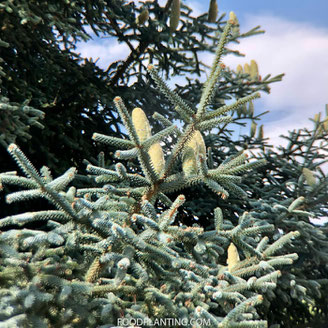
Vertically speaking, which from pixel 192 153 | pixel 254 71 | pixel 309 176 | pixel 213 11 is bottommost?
pixel 192 153

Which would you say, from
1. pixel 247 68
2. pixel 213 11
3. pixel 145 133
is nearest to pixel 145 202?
Result: pixel 145 133

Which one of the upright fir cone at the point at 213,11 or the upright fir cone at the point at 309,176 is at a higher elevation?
the upright fir cone at the point at 213,11

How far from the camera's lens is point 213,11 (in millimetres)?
4844

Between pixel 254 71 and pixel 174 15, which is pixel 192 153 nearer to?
pixel 174 15

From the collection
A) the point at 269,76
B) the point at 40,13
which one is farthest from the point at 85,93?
the point at 269,76

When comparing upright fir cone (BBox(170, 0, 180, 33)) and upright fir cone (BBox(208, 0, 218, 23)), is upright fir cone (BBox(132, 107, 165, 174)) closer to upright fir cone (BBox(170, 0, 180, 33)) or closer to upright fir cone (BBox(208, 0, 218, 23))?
upright fir cone (BBox(170, 0, 180, 33))

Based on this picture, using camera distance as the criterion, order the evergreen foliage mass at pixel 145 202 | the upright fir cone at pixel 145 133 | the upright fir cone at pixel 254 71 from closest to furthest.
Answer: the evergreen foliage mass at pixel 145 202, the upright fir cone at pixel 145 133, the upright fir cone at pixel 254 71

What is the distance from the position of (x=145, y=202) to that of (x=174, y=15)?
287cm

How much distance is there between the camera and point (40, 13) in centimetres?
405

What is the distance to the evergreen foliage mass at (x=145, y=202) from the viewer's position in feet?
6.75

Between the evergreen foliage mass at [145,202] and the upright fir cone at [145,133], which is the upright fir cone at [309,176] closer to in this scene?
the evergreen foliage mass at [145,202]

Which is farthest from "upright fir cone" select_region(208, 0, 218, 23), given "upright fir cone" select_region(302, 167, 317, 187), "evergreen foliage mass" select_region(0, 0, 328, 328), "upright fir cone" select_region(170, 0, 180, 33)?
"upright fir cone" select_region(302, 167, 317, 187)

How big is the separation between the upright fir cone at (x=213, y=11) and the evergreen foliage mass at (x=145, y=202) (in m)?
0.01

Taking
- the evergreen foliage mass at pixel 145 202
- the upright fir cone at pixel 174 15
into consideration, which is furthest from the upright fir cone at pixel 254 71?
the upright fir cone at pixel 174 15
